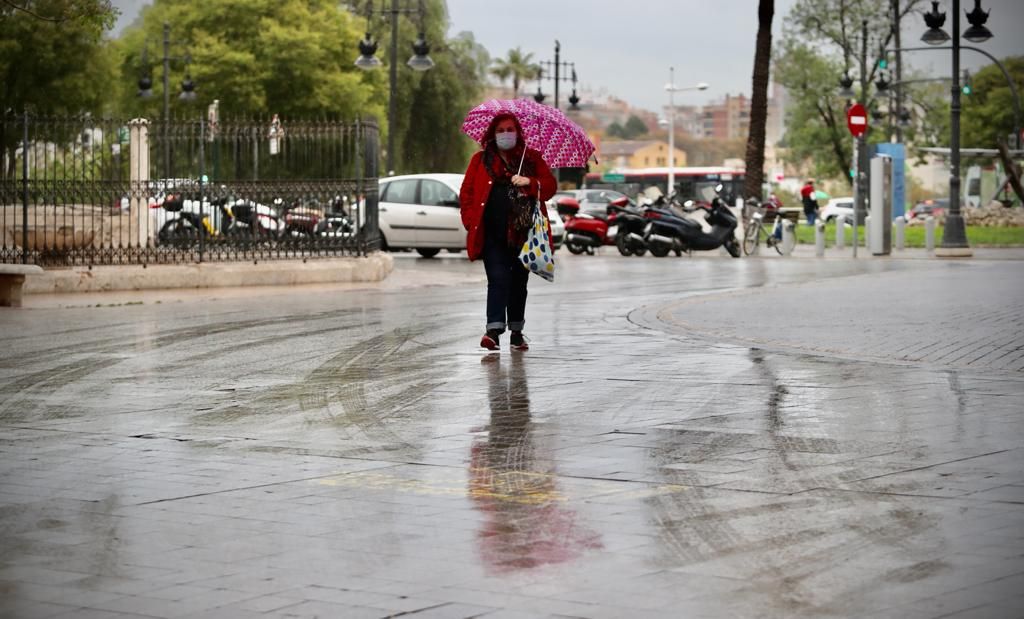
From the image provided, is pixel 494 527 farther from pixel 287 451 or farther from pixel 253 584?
pixel 287 451

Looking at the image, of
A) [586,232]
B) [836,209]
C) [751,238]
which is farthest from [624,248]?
→ [836,209]

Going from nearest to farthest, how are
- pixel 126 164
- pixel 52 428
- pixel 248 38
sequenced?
pixel 52 428 < pixel 126 164 < pixel 248 38

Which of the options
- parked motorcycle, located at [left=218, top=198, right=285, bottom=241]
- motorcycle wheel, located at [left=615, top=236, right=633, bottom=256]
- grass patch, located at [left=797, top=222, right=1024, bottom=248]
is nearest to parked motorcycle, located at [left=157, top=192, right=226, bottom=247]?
parked motorcycle, located at [left=218, top=198, right=285, bottom=241]

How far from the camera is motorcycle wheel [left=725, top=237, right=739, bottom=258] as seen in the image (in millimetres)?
36062

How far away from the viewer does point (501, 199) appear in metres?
13.2

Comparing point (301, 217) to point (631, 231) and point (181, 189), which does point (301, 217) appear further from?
point (631, 231)

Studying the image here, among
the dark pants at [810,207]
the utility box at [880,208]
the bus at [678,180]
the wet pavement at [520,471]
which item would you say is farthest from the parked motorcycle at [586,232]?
the bus at [678,180]

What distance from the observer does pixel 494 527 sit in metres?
6.36

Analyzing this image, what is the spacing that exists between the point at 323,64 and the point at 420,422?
65.0 m

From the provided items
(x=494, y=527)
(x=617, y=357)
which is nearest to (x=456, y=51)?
(x=617, y=357)

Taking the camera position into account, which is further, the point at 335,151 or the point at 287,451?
the point at 335,151

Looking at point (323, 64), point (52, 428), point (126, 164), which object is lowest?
point (52, 428)

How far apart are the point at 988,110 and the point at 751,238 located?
186 ft

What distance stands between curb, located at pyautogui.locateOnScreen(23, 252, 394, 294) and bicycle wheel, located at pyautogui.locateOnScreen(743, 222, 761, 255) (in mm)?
13417
